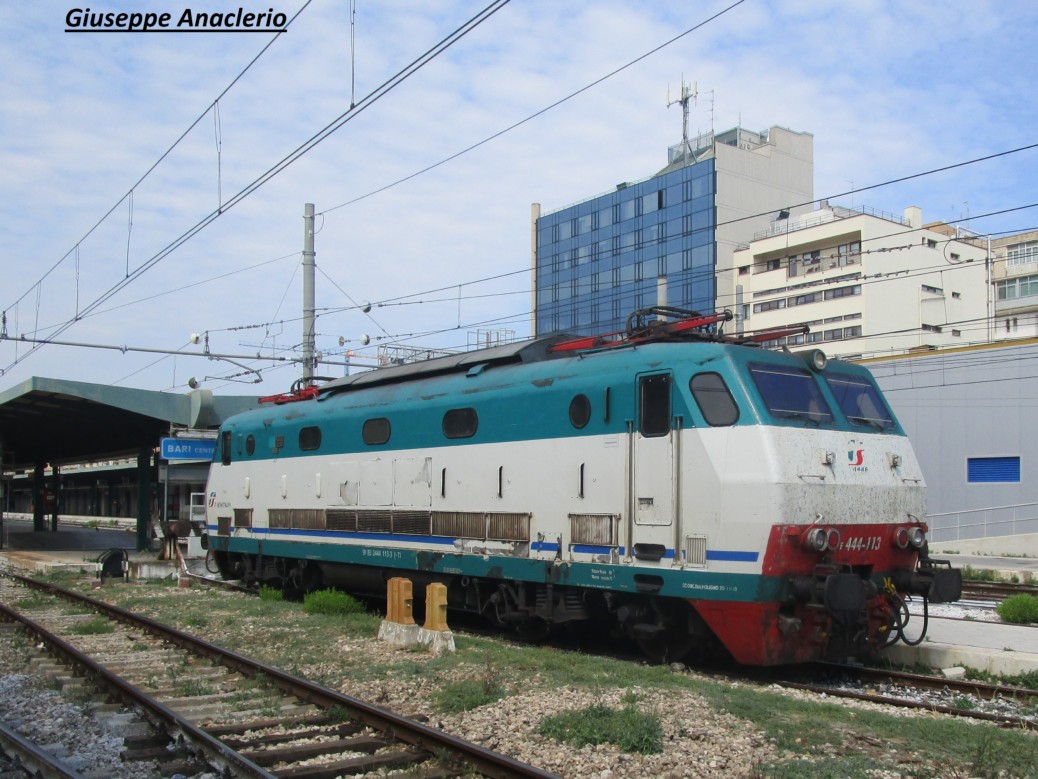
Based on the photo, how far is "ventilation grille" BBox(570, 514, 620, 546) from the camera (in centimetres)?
1119

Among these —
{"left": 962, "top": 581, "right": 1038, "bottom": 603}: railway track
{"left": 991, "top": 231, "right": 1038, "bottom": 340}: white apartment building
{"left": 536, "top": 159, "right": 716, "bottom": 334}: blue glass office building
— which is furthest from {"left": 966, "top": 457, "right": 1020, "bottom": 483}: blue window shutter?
{"left": 536, "top": 159, "right": 716, "bottom": 334}: blue glass office building

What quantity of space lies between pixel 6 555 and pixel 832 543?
29.6 m

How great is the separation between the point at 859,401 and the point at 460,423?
5264 mm

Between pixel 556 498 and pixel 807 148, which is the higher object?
pixel 807 148

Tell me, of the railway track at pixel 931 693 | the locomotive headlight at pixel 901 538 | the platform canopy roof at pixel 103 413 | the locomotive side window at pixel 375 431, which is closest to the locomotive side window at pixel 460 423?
the locomotive side window at pixel 375 431

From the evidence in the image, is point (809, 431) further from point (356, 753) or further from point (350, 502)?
point (350, 502)

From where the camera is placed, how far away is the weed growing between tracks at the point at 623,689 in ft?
23.5

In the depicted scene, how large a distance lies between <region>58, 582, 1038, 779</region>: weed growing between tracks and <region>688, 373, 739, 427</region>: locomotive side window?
2.70m

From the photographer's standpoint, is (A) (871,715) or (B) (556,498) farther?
(B) (556,498)

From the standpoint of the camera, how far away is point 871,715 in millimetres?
8641

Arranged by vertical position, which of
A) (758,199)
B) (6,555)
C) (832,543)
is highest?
(758,199)

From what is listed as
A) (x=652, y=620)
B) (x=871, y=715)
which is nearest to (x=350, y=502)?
(x=652, y=620)

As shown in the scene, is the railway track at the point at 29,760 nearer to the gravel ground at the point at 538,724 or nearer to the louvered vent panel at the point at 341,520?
the gravel ground at the point at 538,724

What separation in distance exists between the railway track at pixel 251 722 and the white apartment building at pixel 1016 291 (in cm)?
5735
